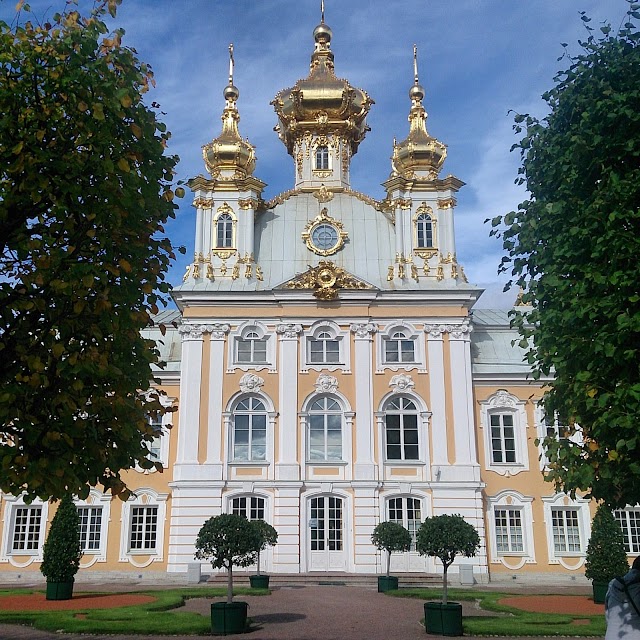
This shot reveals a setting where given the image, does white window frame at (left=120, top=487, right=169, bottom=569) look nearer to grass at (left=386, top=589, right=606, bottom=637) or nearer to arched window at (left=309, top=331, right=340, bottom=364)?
arched window at (left=309, top=331, right=340, bottom=364)

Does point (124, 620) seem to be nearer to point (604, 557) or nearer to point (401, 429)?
point (604, 557)

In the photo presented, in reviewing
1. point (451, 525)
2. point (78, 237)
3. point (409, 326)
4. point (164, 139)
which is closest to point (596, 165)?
point (164, 139)

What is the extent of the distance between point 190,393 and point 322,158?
13453 mm

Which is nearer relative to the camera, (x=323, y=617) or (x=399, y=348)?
(x=323, y=617)

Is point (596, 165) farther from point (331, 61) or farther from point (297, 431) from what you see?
point (331, 61)

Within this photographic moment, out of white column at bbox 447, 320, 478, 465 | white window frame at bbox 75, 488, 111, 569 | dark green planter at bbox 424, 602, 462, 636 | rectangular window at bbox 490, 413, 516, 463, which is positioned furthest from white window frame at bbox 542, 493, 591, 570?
white window frame at bbox 75, 488, 111, 569

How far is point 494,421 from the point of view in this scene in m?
31.7

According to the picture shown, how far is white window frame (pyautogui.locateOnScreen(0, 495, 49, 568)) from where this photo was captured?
29.8m

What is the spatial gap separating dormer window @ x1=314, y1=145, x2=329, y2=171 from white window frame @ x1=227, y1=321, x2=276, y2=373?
9.55 m

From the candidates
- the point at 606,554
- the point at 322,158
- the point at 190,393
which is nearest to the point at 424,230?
the point at 322,158

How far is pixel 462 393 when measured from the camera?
102 feet

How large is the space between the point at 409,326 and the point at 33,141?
77.9ft

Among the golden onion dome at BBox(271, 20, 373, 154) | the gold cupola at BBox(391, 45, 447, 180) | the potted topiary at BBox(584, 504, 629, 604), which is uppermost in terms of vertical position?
the golden onion dome at BBox(271, 20, 373, 154)

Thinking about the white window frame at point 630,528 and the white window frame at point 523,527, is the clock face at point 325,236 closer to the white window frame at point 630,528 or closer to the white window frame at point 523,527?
the white window frame at point 523,527
